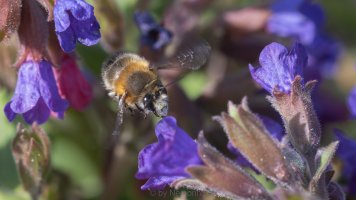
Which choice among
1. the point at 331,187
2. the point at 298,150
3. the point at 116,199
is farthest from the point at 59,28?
the point at 116,199

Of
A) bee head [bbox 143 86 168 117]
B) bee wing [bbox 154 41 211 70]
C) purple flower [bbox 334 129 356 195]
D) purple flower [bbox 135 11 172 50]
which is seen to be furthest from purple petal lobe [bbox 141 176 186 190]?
purple flower [bbox 135 11 172 50]

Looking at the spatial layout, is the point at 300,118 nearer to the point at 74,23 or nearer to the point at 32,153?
the point at 74,23

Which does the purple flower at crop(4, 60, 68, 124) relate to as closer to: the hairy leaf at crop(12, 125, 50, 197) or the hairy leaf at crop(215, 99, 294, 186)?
the hairy leaf at crop(12, 125, 50, 197)

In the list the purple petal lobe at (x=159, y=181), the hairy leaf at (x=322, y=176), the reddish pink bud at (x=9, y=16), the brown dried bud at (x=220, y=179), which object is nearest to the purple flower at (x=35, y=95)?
the reddish pink bud at (x=9, y=16)

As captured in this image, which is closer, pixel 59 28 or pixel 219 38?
pixel 59 28

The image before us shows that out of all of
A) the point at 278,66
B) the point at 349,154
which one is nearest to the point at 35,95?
the point at 278,66

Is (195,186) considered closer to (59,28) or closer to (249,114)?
(249,114)

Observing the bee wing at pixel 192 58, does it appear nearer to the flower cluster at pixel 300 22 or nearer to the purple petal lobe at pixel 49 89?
the purple petal lobe at pixel 49 89
